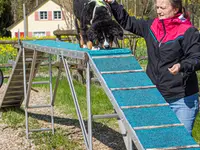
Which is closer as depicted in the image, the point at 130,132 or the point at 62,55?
the point at 130,132

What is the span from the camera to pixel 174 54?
3822 mm

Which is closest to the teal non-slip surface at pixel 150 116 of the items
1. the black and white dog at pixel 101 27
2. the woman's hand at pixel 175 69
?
the woman's hand at pixel 175 69

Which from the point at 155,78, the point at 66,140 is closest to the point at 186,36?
the point at 155,78

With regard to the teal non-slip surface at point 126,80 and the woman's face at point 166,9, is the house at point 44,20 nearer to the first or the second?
the teal non-slip surface at point 126,80

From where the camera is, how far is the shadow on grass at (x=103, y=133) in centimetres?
684

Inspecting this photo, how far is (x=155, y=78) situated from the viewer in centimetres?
403

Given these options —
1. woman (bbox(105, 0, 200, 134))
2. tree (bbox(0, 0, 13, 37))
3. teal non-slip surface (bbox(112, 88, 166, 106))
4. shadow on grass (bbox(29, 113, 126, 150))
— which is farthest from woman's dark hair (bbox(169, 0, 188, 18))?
tree (bbox(0, 0, 13, 37))

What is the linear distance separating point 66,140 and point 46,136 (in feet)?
1.59

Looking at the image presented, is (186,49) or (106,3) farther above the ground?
(106,3)

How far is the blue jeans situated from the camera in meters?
3.82

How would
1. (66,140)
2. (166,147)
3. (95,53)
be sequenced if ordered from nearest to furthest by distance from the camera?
(166,147) < (95,53) < (66,140)

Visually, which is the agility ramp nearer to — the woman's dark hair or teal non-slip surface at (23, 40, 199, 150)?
teal non-slip surface at (23, 40, 199, 150)

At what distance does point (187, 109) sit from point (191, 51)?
20.5 inches

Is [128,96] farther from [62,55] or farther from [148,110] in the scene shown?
[62,55]
